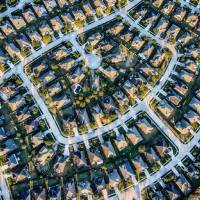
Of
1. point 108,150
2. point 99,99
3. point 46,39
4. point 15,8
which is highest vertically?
point 15,8

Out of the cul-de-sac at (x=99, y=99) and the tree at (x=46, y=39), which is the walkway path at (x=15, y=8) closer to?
the cul-de-sac at (x=99, y=99)

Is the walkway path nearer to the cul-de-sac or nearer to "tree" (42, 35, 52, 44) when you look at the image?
the cul-de-sac

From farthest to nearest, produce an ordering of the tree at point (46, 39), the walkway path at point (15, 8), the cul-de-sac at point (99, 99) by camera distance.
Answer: the walkway path at point (15, 8) → the tree at point (46, 39) → the cul-de-sac at point (99, 99)

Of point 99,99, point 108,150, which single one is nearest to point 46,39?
point 99,99

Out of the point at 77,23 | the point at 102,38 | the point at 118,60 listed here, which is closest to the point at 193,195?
the point at 118,60

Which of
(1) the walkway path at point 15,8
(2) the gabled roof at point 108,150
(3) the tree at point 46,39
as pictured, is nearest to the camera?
(2) the gabled roof at point 108,150

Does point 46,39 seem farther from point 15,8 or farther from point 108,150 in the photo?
point 108,150

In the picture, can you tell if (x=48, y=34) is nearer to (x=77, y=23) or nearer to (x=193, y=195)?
(x=77, y=23)

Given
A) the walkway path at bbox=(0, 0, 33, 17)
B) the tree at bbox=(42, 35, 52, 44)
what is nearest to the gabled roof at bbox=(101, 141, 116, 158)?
the tree at bbox=(42, 35, 52, 44)

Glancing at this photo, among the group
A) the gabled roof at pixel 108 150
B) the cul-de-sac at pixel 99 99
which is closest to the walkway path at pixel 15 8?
the cul-de-sac at pixel 99 99
